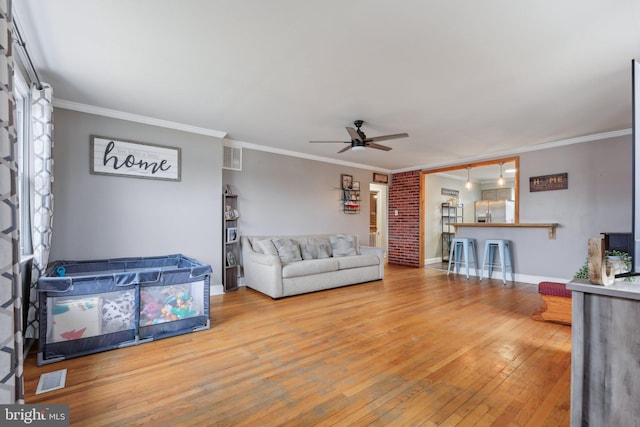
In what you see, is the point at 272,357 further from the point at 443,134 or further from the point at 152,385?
the point at 443,134

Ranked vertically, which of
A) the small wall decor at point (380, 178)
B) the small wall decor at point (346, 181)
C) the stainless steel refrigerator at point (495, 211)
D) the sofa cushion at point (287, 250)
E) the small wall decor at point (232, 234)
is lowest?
the sofa cushion at point (287, 250)

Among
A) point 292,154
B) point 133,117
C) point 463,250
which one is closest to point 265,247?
point 292,154

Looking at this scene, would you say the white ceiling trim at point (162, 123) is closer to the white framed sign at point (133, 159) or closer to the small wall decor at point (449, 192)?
the white framed sign at point (133, 159)

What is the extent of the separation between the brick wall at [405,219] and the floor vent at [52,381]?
6.52 m

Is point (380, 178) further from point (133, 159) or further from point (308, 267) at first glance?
point (133, 159)

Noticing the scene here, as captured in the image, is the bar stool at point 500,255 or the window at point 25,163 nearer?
the window at point 25,163

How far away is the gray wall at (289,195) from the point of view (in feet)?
16.7

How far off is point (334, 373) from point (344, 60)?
2.52 meters

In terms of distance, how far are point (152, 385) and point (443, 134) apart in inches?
182

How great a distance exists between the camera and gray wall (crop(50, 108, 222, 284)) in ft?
11.1

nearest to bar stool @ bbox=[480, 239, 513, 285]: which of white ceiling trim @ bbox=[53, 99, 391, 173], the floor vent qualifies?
white ceiling trim @ bbox=[53, 99, 391, 173]

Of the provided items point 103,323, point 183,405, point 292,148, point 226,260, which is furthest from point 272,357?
point 292,148

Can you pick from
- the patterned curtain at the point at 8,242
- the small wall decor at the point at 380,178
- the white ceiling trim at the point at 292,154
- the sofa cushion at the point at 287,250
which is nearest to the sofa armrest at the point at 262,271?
the sofa cushion at the point at 287,250

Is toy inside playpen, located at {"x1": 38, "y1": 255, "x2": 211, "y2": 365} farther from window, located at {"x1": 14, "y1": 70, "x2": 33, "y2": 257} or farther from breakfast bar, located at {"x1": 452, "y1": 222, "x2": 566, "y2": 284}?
breakfast bar, located at {"x1": 452, "y1": 222, "x2": 566, "y2": 284}
